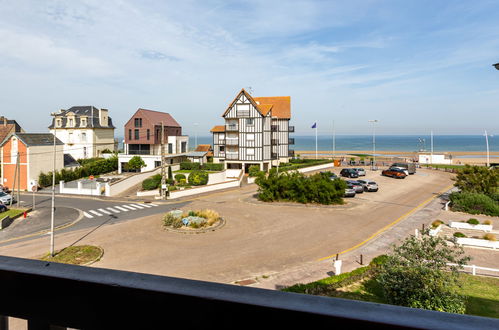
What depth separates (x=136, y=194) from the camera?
3972 centimetres

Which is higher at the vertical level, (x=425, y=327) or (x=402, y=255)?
(x=425, y=327)

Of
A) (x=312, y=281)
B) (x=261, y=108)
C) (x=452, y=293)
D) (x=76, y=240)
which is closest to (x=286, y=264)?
(x=312, y=281)

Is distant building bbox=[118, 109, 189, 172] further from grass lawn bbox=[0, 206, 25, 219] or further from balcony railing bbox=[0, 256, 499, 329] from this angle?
balcony railing bbox=[0, 256, 499, 329]

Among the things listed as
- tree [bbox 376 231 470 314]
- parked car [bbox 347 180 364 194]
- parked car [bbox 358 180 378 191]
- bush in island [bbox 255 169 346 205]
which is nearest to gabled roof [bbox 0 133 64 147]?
bush in island [bbox 255 169 346 205]

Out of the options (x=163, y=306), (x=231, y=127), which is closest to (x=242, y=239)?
(x=163, y=306)

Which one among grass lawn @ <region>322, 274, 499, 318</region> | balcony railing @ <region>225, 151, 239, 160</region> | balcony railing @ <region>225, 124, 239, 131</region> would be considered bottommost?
grass lawn @ <region>322, 274, 499, 318</region>

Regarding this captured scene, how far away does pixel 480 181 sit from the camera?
103 ft

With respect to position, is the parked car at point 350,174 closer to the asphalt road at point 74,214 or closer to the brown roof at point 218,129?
the brown roof at point 218,129

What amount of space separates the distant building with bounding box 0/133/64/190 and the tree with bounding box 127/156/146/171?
9.34 meters

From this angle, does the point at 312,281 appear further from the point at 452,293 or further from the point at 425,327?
the point at 425,327

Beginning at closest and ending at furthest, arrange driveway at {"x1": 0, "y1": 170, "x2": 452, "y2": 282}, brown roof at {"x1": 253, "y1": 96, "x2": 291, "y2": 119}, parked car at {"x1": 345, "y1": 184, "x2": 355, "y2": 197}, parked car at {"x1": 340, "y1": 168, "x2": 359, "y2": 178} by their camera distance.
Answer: driveway at {"x1": 0, "y1": 170, "x2": 452, "y2": 282}
parked car at {"x1": 345, "y1": 184, "x2": 355, "y2": 197}
parked car at {"x1": 340, "y1": 168, "x2": 359, "y2": 178}
brown roof at {"x1": 253, "y1": 96, "x2": 291, "y2": 119}

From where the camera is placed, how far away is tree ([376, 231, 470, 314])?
1105cm

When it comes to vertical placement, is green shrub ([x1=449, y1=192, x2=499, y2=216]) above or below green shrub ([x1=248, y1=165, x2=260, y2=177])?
below

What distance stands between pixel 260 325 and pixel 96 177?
5211 cm
